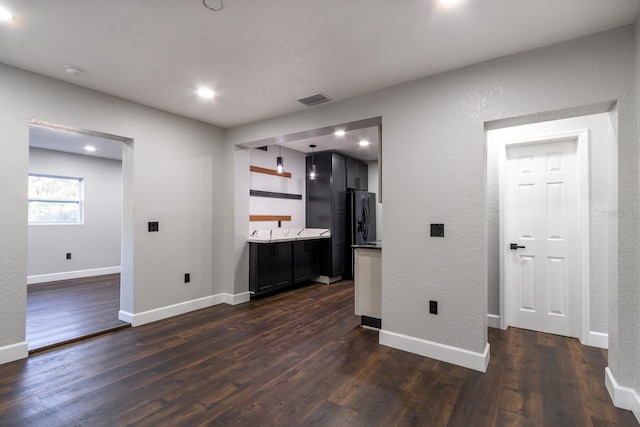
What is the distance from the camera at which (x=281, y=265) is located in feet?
16.1

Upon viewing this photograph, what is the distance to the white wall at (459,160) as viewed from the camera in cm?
208

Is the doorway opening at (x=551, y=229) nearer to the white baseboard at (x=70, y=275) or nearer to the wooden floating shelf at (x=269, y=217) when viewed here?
the wooden floating shelf at (x=269, y=217)

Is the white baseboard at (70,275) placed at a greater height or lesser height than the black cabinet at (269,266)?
lesser

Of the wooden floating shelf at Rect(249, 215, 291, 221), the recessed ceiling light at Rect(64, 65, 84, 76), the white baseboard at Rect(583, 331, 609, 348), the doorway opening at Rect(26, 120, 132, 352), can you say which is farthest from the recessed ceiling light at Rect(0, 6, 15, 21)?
the white baseboard at Rect(583, 331, 609, 348)

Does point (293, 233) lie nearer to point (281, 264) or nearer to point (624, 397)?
point (281, 264)

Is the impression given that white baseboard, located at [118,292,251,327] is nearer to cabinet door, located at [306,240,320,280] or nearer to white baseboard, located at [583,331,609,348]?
cabinet door, located at [306,240,320,280]

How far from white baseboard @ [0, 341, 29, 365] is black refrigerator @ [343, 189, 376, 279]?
4.59 metres

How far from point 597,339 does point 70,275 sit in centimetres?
814

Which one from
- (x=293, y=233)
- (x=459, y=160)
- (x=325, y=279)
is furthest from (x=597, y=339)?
(x=293, y=233)

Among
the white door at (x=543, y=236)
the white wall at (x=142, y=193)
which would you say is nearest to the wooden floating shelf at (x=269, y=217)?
the white wall at (x=142, y=193)

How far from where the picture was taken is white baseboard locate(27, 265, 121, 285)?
5625 mm

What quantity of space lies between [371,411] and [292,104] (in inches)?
118

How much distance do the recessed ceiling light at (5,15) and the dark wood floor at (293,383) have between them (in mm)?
2515

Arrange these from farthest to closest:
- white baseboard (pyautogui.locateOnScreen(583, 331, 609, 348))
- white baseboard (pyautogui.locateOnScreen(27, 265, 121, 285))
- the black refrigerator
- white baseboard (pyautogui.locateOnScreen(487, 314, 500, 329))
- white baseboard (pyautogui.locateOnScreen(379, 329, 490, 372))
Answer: the black refrigerator < white baseboard (pyautogui.locateOnScreen(27, 265, 121, 285)) < white baseboard (pyautogui.locateOnScreen(487, 314, 500, 329)) < white baseboard (pyautogui.locateOnScreen(583, 331, 609, 348)) < white baseboard (pyautogui.locateOnScreen(379, 329, 490, 372))
